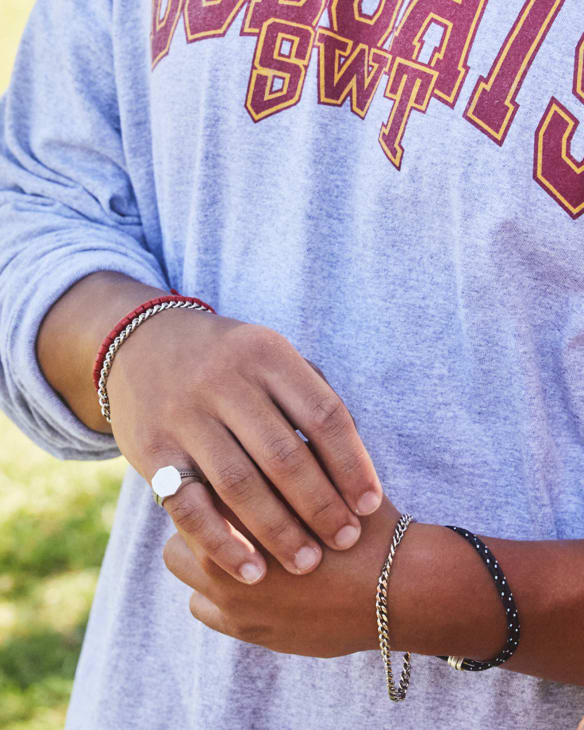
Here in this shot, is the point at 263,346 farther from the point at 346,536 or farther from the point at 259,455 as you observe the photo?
the point at 346,536

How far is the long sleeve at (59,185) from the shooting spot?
4.15ft

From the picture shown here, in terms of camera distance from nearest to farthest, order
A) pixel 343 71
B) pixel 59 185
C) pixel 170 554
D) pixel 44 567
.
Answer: pixel 170 554
pixel 343 71
pixel 59 185
pixel 44 567

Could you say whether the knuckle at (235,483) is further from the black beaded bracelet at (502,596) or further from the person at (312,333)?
the black beaded bracelet at (502,596)

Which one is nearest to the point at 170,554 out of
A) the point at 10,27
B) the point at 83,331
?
the point at 83,331

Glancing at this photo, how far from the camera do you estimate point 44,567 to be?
137 inches

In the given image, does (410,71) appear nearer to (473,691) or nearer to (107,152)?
(107,152)

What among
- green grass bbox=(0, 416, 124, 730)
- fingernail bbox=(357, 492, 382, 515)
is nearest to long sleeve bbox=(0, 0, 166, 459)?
fingernail bbox=(357, 492, 382, 515)

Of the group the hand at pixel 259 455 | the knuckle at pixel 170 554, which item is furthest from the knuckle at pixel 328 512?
the knuckle at pixel 170 554

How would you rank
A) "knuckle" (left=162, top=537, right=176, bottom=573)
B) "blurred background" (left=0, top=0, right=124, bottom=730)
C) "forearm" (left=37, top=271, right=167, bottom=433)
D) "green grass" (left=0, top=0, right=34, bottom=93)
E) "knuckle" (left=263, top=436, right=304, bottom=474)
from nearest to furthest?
"knuckle" (left=263, top=436, right=304, bottom=474) < "knuckle" (left=162, top=537, right=176, bottom=573) < "forearm" (left=37, top=271, right=167, bottom=433) < "blurred background" (left=0, top=0, right=124, bottom=730) < "green grass" (left=0, top=0, right=34, bottom=93)

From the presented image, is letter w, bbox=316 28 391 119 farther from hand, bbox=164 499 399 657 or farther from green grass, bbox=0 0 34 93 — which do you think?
green grass, bbox=0 0 34 93

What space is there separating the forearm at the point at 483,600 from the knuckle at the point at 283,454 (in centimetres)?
17

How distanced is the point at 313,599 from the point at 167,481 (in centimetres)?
22

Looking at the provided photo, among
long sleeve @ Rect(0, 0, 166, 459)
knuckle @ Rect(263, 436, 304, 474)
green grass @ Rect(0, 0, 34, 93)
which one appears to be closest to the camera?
knuckle @ Rect(263, 436, 304, 474)

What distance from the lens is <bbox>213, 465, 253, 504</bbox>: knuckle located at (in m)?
0.92
